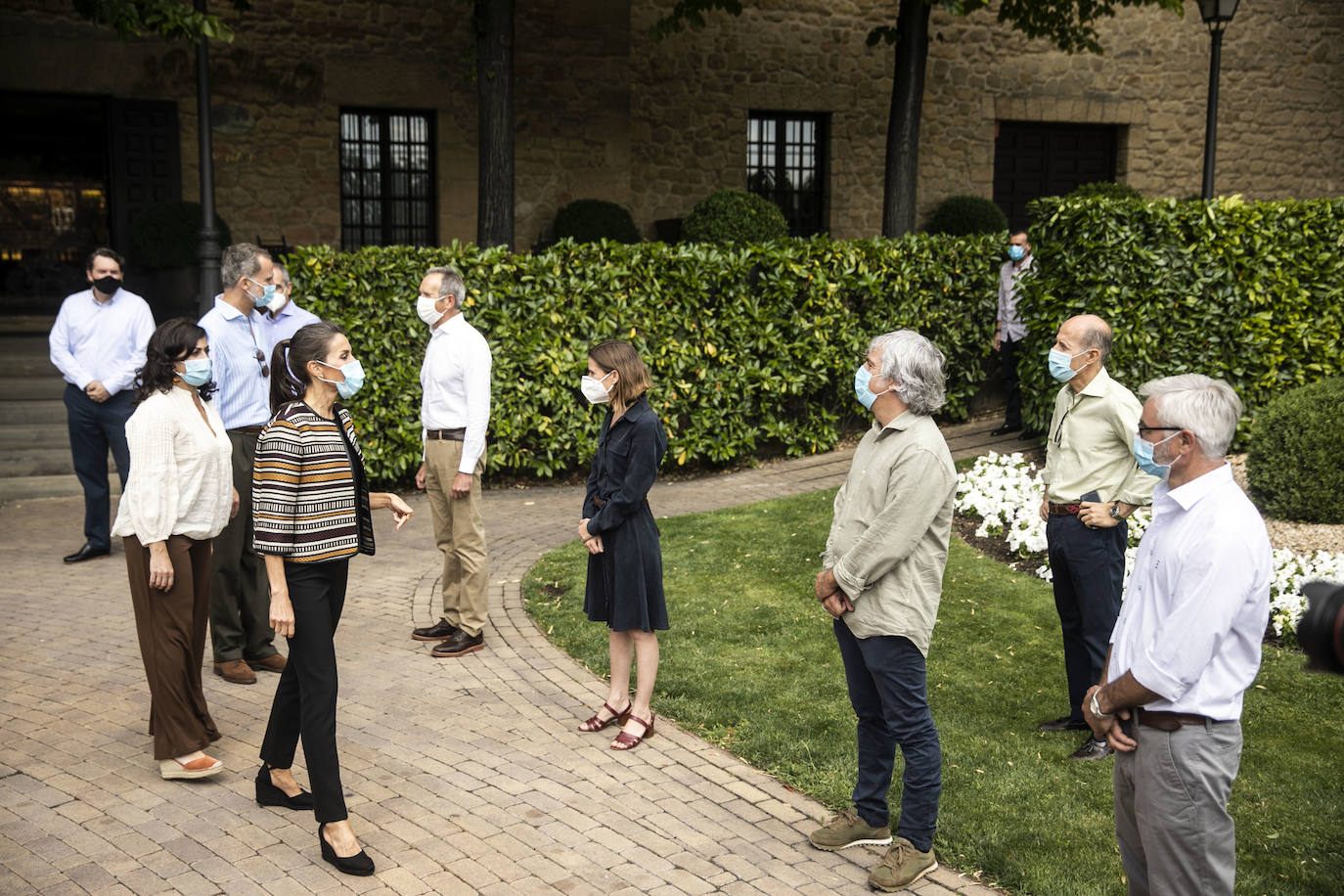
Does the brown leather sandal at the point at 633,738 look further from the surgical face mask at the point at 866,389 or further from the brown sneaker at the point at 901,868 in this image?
the surgical face mask at the point at 866,389

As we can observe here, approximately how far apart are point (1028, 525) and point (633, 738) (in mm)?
4089

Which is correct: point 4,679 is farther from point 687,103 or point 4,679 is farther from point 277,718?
point 687,103

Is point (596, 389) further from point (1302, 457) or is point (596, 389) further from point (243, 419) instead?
point (1302, 457)

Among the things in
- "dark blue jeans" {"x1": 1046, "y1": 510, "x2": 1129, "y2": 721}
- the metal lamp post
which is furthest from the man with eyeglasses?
Answer: the metal lamp post

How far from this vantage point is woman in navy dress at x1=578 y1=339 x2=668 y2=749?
5254 mm

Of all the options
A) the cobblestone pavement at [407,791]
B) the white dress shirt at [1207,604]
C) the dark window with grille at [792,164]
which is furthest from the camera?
the dark window with grille at [792,164]

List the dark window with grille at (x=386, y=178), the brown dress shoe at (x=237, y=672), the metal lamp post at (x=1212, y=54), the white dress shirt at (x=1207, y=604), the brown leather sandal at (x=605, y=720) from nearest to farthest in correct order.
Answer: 1. the white dress shirt at (x=1207, y=604)
2. the brown leather sandal at (x=605, y=720)
3. the brown dress shoe at (x=237, y=672)
4. the metal lamp post at (x=1212, y=54)
5. the dark window with grille at (x=386, y=178)

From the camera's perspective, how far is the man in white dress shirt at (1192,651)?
9.87 ft

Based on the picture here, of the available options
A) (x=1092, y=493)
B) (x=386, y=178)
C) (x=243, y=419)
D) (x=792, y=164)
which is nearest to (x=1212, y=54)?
(x=792, y=164)

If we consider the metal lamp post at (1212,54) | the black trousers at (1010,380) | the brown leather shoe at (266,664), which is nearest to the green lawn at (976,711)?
the brown leather shoe at (266,664)

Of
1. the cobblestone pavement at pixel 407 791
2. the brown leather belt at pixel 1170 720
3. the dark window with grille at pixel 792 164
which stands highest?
the dark window with grille at pixel 792 164

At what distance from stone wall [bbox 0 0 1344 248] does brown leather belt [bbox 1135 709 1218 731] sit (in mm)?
12795

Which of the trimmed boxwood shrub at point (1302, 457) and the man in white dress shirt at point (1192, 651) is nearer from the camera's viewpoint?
the man in white dress shirt at point (1192, 651)

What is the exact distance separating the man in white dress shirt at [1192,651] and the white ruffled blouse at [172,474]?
3.73 m
